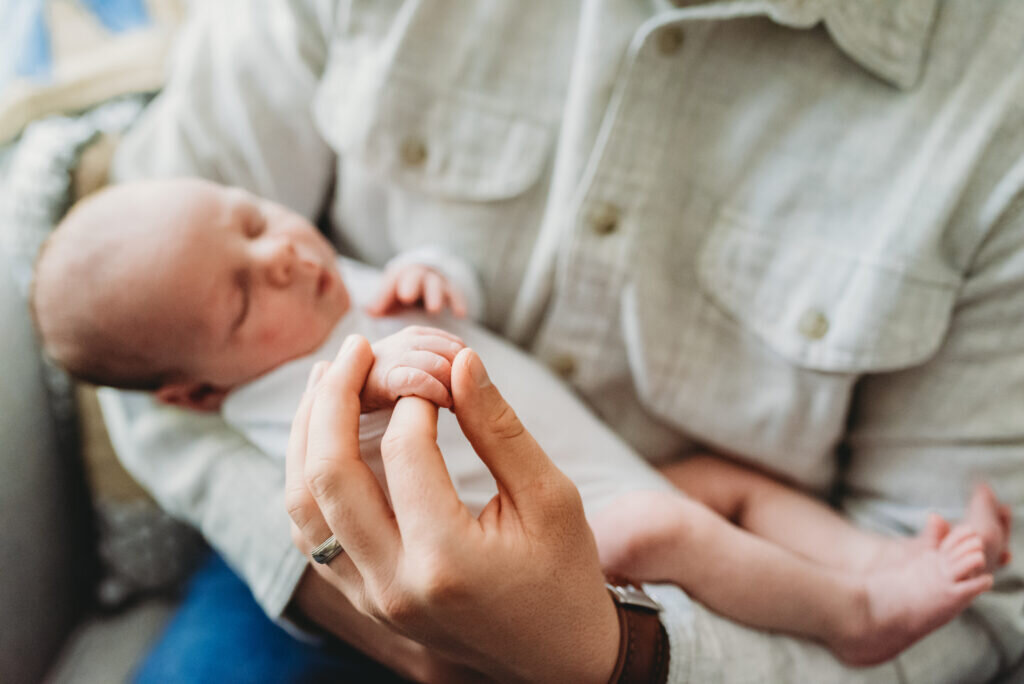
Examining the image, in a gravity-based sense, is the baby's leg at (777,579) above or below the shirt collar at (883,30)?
below

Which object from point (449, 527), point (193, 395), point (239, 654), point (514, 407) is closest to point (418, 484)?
point (449, 527)

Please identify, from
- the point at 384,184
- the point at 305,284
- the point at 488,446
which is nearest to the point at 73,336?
the point at 305,284

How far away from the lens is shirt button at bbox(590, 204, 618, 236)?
2.04 ft

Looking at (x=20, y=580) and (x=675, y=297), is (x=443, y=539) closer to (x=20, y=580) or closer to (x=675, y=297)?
(x=675, y=297)

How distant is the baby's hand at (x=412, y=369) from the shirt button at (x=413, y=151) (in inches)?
11.9

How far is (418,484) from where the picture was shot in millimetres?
372

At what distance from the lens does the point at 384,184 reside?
71 centimetres

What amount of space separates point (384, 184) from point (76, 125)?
→ 0.39 meters

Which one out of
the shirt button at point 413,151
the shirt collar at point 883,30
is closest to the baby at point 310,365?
the shirt button at point 413,151

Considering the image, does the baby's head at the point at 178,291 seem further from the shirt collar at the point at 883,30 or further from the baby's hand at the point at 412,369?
the shirt collar at the point at 883,30

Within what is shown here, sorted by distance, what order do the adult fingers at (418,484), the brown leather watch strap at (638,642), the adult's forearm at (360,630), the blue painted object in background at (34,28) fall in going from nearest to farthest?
the adult fingers at (418,484)
the brown leather watch strap at (638,642)
the adult's forearm at (360,630)
the blue painted object in background at (34,28)

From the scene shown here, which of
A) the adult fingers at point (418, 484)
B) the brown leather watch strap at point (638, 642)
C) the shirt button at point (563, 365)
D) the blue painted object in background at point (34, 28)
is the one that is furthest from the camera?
the blue painted object in background at point (34, 28)

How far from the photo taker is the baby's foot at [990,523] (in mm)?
602

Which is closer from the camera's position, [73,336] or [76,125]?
[73,336]
